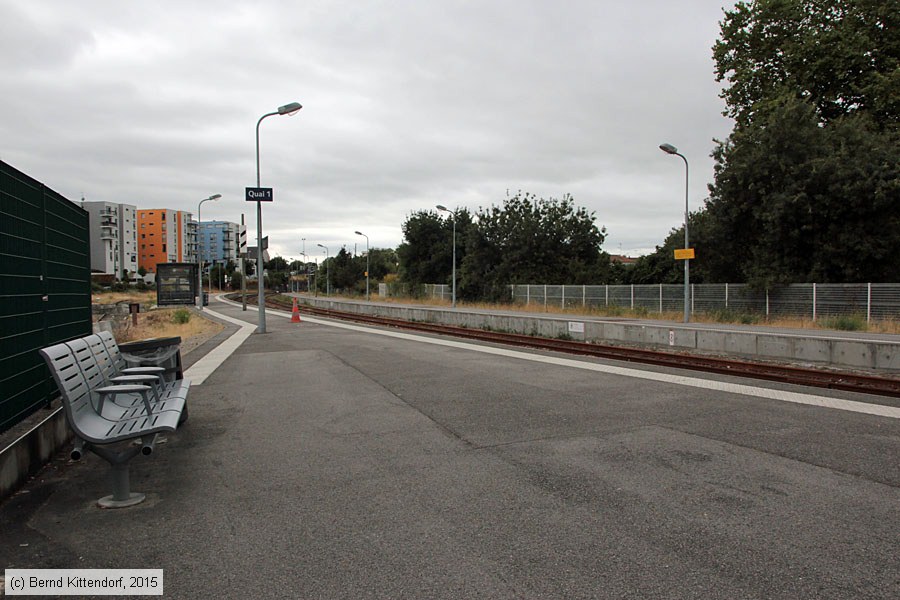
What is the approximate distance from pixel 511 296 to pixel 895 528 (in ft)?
131

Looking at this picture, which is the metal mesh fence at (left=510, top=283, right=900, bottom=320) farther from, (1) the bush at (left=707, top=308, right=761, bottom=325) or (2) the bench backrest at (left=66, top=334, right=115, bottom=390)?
(2) the bench backrest at (left=66, top=334, right=115, bottom=390)

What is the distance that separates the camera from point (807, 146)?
27.1m

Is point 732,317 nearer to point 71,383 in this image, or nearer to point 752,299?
point 752,299

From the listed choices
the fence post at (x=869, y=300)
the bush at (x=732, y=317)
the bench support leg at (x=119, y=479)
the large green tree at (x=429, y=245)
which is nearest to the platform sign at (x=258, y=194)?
the bench support leg at (x=119, y=479)

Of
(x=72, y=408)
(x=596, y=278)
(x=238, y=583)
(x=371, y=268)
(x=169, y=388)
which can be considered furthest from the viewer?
(x=371, y=268)

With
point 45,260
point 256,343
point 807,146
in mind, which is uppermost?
point 807,146

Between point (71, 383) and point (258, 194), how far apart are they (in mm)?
15906

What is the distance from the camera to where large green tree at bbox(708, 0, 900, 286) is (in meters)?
25.5

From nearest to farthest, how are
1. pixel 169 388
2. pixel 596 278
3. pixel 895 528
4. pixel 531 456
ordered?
pixel 895 528 < pixel 531 456 < pixel 169 388 < pixel 596 278

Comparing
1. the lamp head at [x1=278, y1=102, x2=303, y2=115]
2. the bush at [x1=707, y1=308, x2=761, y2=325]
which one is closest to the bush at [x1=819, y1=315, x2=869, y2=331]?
the bush at [x1=707, y1=308, x2=761, y2=325]

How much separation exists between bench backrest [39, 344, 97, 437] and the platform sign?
605 inches

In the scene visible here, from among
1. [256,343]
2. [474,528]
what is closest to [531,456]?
[474,528]

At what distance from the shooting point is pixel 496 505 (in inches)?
159

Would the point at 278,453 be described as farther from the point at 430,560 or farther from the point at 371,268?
the point at 371,268
